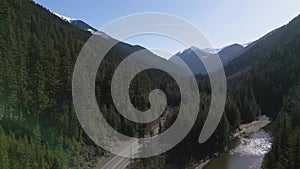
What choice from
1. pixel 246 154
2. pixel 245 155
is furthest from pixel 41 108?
pixel 246 154

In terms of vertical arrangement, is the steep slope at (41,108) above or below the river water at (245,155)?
above

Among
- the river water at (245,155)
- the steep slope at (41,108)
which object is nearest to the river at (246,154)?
the river water at (245,155)

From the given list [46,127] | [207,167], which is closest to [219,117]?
[207,167]

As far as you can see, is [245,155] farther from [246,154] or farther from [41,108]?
[41,108]

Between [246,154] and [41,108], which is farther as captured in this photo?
[246,154]

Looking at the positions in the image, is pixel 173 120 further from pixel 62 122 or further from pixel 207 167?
pixel 62 122

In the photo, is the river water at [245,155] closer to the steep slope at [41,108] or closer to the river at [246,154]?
the river at [246,154]

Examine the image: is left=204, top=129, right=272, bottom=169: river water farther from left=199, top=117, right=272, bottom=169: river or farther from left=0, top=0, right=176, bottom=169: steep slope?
left=0, top=0, right=176, bottom=169: steep slope

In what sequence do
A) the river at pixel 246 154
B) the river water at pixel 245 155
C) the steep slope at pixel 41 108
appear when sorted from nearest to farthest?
the steep slope at pixel 41 108, the river water at pixel 245 155, the river at pixel 246 154
